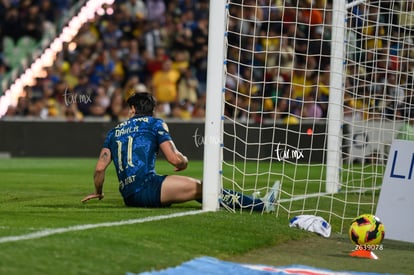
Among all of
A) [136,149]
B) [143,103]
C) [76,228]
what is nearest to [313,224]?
[136,149]

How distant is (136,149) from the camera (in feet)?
34.1

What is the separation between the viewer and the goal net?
10.5m

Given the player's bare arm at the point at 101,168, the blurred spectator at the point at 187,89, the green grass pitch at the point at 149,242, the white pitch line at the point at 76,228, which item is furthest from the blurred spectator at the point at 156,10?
the white pitch line at the point at 76,228

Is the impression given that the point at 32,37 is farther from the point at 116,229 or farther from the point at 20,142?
the point at 116,229

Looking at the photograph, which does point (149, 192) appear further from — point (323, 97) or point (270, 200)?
point (323, 97)

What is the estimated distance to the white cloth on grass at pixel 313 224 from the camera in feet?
31.5

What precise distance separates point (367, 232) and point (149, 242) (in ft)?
6.13

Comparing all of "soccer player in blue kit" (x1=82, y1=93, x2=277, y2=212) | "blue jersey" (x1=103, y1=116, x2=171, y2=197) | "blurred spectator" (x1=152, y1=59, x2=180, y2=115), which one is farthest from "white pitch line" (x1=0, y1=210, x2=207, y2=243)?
"blurred spectator" (x1=152, y1=59, x2=180, y2=115)

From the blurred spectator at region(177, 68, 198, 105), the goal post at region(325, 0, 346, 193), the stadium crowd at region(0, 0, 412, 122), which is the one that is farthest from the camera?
the blurred spectator at region(177, 68, 198, 105)

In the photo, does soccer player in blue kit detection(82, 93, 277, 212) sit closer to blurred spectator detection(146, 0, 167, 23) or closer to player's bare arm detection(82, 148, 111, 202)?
player's bare arm detection(82, 148, 111, 202)

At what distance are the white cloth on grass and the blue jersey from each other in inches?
65.0

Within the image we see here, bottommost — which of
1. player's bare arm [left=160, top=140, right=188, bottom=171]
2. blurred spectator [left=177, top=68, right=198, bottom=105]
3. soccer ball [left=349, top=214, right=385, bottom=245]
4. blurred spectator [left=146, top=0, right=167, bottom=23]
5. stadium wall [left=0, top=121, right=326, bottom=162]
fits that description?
stadium wall [left=0, top=121, right=326, bottom=162]

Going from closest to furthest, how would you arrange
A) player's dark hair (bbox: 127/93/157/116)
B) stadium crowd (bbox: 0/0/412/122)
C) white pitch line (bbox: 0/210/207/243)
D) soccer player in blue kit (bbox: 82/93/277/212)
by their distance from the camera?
white pitch line (bbox: 0/210/207/243) < soccer player in blue kit (bbox: 82/93/277/212) < player's dark hair (bbox: 127/93/157/116) < stadium crowd (bbox: 0/0/412/122)

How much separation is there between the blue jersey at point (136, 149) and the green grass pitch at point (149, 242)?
0.34 meters
